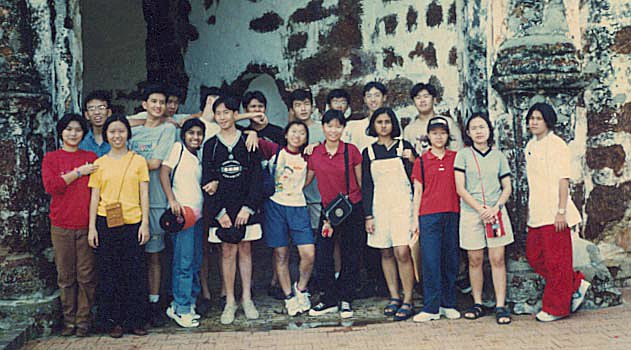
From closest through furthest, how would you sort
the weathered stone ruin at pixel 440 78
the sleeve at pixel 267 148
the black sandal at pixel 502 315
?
the black sandal at pixel 502 315 < the weathered stone ruin at pixel 440 78 < the sleeve at pixel 267 148

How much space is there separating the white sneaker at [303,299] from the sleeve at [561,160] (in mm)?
2059

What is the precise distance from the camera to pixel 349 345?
14.6 ft

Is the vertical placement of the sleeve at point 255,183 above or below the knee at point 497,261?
above

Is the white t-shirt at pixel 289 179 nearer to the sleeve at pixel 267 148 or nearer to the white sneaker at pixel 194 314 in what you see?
the sleeve at pixel 267 148

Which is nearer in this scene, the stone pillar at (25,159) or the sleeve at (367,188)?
the stone pillar at (25,159)

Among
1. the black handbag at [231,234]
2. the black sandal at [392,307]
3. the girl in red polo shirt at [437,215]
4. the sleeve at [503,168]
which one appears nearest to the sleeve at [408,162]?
the girl in red polo shirt at [437,215]

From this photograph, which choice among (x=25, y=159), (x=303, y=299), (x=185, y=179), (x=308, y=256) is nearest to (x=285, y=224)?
(x=308, y=256)

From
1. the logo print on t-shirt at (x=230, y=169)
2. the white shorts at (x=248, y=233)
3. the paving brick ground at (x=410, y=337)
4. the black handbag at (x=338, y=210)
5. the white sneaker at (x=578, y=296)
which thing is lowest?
the paving brick ground at (x=410, y=337)

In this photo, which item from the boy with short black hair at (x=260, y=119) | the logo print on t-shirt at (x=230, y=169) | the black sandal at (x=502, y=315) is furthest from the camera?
the boy with short black hair at (x=260, y=119)

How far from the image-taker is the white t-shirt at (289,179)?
5.29 m

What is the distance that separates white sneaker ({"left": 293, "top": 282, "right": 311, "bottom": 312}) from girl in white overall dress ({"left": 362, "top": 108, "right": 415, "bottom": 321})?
61 cm

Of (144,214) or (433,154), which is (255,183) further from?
(433,154)

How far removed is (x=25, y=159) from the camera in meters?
4.91

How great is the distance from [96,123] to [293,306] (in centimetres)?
201
